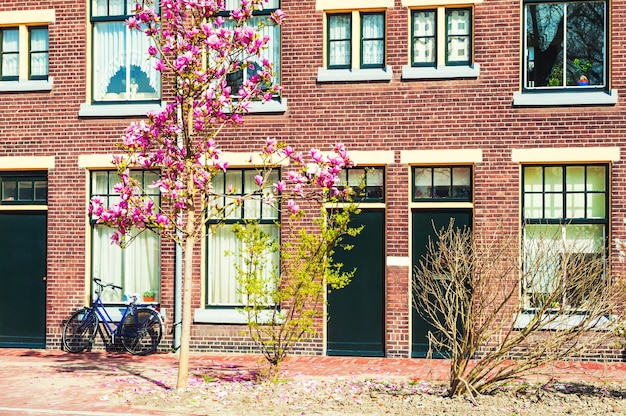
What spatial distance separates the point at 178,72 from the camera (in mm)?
13102

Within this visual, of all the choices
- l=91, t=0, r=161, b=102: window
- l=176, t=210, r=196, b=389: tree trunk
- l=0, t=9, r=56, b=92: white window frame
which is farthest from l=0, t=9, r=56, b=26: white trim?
l=176, t=210, r=196, b=389: tree trunk

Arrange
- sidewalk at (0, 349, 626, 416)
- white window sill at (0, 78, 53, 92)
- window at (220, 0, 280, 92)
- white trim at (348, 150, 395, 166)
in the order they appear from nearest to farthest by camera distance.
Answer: sidewalk at (0, 349, 626, 416) → white trim at (348, 150, 395, 166) → window at (220, 0, 280, 92) → white window sill at (0, 78, 53, 92)

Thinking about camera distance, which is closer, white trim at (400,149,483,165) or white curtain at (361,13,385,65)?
white trim at (400,149,483,165)

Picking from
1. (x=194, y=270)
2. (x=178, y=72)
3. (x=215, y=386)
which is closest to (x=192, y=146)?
(x=178, y=72)

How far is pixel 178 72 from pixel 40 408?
4.54 metres

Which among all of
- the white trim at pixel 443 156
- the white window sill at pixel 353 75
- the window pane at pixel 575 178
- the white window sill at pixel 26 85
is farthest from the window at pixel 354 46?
the white window sill at pixel 26 85

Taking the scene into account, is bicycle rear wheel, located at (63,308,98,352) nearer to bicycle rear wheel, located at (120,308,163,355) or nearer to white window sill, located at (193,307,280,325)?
bicycle rear wheel, located at (120,308,163,355)

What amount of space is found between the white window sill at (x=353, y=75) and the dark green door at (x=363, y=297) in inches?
90.2

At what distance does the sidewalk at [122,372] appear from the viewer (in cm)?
1265

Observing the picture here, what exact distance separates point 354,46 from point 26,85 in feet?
20.0

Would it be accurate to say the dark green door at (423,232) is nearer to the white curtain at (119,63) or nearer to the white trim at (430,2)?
the white trim at (430,2)

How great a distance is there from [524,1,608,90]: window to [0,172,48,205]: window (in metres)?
8.91

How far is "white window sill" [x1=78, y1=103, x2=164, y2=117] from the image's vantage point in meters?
18.2

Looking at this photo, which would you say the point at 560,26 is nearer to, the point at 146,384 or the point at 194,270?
the point at 194,270
